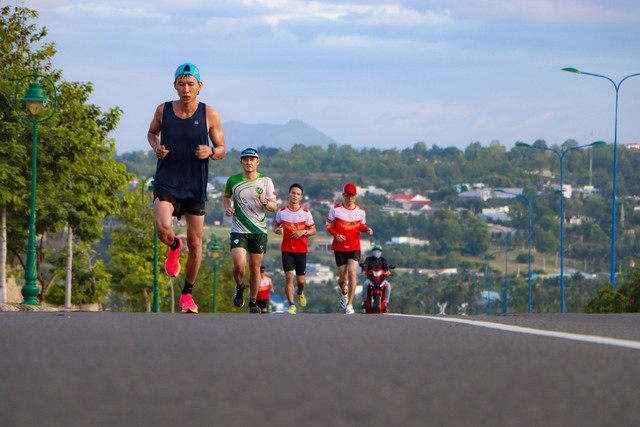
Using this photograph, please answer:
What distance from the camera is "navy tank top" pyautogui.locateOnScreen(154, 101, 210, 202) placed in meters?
13.6

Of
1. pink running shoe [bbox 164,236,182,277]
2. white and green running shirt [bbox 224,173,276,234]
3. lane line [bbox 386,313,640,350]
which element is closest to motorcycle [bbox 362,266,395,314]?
white and green running shirt [bbox 224,173,276,234]

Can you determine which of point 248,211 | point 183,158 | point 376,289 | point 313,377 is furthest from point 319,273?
point 313,377

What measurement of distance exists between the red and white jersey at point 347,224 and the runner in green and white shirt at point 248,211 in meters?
3.58

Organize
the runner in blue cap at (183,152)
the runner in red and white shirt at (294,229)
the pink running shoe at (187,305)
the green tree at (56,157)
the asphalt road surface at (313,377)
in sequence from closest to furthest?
the asphalt road surface at (313,377), the runner in blue cap at (183,152), the pink running shoe at (187,305), the runner in red and white shirt at (294,229), the green tree at (56,157)

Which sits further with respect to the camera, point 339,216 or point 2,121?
point 2,121

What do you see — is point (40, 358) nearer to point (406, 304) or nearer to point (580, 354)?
point (580, 354)

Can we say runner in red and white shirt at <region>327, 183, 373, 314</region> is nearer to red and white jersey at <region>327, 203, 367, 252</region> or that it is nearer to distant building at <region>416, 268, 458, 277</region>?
red and white jersey at <region>327, 203, 367, 252</region>

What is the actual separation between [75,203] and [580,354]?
3272cm

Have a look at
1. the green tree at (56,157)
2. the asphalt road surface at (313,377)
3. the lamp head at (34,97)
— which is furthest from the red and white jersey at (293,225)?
the green tree at (56,157)

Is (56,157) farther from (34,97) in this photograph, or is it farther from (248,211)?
(248,211)

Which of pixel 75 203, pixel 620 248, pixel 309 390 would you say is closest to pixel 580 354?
pixel 309 390

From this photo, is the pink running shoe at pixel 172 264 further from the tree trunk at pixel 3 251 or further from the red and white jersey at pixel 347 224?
the tree trunk at pixel 3 251

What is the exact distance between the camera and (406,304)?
128375 mm

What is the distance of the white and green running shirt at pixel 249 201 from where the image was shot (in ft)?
53.7
